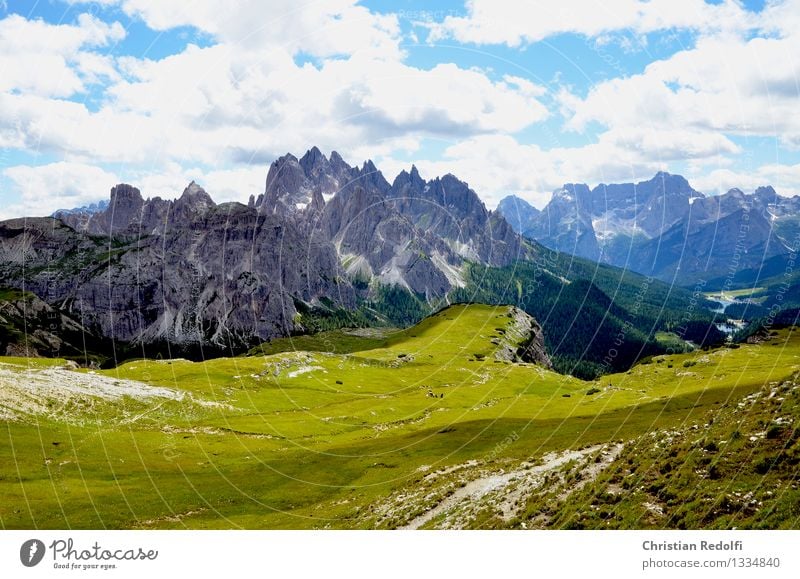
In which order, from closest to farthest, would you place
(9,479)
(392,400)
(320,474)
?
(9,479)
(320,474)
(392,400)

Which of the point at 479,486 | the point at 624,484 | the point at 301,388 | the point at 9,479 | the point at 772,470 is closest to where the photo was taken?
the point at 772,470

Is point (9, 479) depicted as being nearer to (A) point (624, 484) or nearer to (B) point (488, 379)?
(A) point (624, 484)

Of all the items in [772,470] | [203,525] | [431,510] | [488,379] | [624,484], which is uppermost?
[772,470]

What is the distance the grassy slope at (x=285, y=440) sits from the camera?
60969mm

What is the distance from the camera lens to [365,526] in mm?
49438

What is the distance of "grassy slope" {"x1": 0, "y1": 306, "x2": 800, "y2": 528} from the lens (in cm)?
6097

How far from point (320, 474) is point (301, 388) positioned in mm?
81887

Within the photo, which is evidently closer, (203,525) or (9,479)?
(203,525)

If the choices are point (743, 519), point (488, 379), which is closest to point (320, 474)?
point (743, 519)

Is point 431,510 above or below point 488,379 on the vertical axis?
above

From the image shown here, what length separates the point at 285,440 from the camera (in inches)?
3930

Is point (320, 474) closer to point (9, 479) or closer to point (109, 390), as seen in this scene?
point (9, 479)

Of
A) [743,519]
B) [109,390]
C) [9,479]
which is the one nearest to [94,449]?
[9,479]

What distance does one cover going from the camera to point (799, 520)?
3052 cm
